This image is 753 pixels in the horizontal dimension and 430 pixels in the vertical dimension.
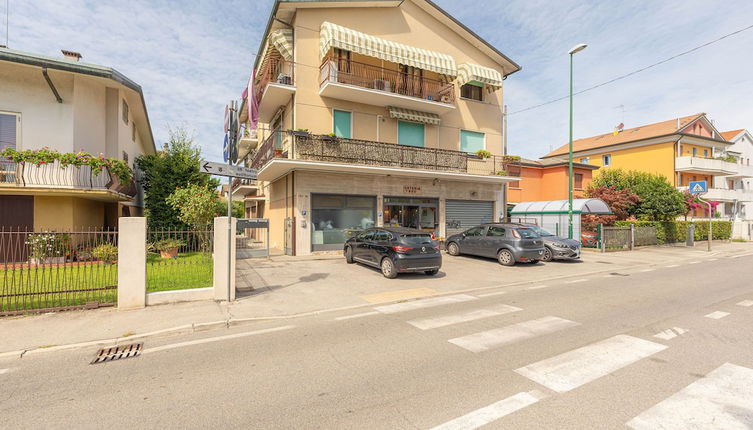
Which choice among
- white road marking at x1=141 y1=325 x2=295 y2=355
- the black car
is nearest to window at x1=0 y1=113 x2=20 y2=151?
white road marking at x1=141 y1=325 x2=295 y2=355

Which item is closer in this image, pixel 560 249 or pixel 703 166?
pixel 560 249

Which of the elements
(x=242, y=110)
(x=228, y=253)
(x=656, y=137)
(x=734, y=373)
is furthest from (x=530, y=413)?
(x=656, y=137)

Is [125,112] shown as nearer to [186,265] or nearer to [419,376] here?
[186,265]

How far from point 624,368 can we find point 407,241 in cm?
663

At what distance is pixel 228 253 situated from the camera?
730 centimetres

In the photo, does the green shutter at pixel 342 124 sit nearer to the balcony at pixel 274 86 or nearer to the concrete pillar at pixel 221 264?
the balcony at pixel 274 86

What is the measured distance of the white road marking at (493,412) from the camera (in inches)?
112

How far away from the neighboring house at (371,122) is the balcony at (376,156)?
5cm

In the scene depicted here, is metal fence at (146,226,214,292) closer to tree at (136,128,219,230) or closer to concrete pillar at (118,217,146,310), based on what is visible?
concrete pillar at (118,217,146,310)

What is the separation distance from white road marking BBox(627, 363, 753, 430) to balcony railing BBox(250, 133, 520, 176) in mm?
13025

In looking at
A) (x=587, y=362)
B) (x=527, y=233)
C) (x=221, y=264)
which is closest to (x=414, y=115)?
(x=527, y=233)

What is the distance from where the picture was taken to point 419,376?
149 inches

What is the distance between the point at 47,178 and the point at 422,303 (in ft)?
42.7

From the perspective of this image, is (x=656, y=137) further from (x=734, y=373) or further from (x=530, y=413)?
(x=530, y=413)
